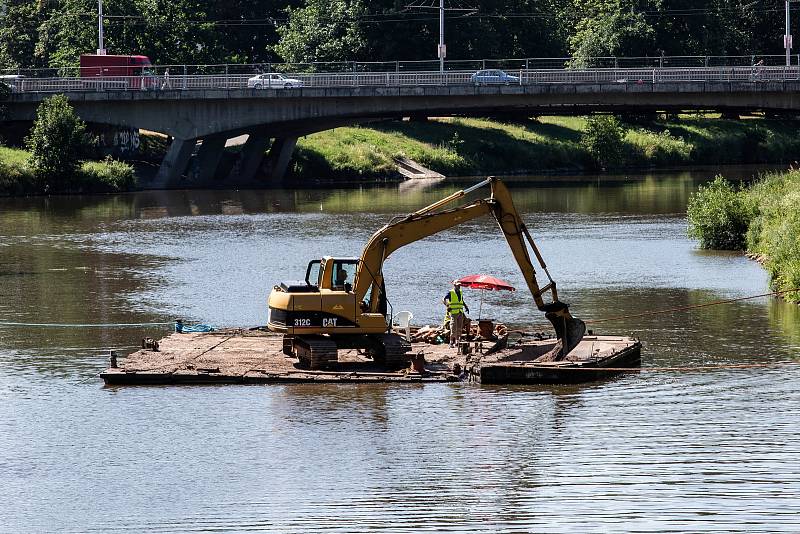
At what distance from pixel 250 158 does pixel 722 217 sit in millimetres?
57478

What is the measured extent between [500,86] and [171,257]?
4310cm

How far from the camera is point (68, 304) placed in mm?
51469

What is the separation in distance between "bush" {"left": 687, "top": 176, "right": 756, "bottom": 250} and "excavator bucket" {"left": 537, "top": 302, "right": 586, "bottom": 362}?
28662 mm

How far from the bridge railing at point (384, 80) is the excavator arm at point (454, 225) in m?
65.4

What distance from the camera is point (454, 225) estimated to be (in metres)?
36.9

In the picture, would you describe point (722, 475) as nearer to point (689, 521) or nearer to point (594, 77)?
point (689, 521)

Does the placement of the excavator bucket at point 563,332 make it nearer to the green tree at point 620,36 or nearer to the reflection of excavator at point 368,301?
the reflection of excavator at point 368,301

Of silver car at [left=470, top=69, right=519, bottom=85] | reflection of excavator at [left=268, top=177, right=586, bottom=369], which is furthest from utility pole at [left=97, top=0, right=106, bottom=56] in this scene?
reflection of excavator at [left=268, top=177, right=586, bottom=369]

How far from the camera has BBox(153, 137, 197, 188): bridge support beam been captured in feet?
356

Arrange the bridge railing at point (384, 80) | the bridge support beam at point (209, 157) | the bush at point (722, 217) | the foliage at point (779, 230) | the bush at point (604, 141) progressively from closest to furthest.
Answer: the foliage at point (779, 230) → the bush at point (722, 217) → the bridge railing at point (384, 80) → the bridge support beam at point (209, 157) → the bush at point (604, 141)

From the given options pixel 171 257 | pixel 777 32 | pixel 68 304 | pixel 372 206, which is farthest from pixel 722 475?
pixel 777 32

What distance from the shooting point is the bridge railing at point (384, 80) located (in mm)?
101812

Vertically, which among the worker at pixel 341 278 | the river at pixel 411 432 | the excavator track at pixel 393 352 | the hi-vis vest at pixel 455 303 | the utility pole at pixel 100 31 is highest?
the utility pole at pixel 100 31

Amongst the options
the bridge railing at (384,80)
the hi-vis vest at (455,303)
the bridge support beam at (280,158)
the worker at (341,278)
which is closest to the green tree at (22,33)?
the bridge railing at (384,80)
